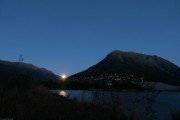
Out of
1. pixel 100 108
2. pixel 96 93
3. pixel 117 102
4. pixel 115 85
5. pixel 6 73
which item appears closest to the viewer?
pixel 117 102

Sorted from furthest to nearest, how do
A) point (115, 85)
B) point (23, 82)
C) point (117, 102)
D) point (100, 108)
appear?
point (23, 82) → point (100, 108) → point (115, 85) → point (117, 102)

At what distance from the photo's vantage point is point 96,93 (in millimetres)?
9406

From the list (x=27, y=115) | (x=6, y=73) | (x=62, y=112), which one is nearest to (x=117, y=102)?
(x=62, y=112)

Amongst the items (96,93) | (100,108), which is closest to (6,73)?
(100,108)

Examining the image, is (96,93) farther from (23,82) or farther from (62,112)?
(23,82)

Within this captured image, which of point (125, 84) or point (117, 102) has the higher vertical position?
point (125, 84)

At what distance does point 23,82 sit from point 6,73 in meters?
6.83

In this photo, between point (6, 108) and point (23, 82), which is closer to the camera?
point (6, 108)

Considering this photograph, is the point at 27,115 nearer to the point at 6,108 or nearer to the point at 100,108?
the point at 6,108

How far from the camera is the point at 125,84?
9734 millimetres

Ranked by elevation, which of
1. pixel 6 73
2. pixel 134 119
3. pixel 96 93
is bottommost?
pixel 134 119

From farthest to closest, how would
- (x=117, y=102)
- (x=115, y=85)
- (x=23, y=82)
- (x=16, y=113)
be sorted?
1. (x=23, y=82)
2. (x=115, y=85)
3. (x=117, y=102)
4. (x=16, y=113)

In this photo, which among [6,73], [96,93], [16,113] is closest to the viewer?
[16,113]

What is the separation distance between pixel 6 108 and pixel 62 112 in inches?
69.1
